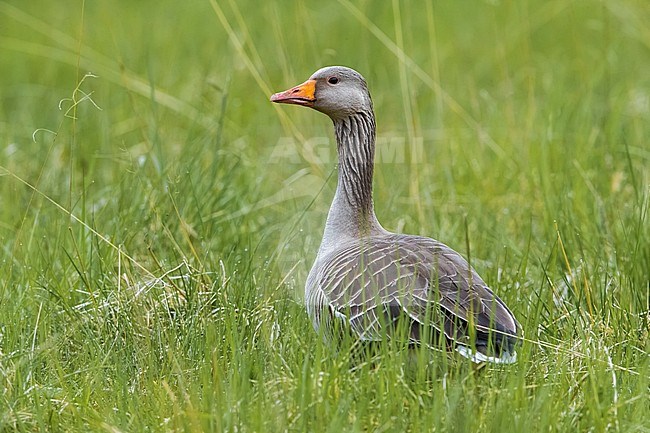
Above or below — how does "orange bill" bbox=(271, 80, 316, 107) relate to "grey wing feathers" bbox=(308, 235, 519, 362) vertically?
above

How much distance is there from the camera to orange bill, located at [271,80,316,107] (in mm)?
4781

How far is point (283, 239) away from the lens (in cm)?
538

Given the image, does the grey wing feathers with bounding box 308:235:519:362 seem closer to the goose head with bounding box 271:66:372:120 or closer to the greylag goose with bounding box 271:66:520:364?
the greylag goose with bounding box 271:66:520:364

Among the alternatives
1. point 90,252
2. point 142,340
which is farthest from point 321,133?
point 142,340

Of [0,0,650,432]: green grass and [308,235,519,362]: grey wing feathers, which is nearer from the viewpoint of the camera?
[0,0,650,432]: green grass

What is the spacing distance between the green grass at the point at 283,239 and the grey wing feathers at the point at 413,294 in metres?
0.12

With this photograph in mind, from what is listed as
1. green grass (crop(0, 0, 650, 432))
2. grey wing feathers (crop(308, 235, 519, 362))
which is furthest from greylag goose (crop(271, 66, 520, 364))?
green grass (crop(0, 0, 650, 432))

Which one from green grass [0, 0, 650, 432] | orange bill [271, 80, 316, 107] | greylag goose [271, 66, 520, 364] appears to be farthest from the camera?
orange bill [271, 80, 316, 107]

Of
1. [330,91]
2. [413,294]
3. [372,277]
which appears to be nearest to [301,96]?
[330,91]

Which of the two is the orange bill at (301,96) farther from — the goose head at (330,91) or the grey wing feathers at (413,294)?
the grey wing feathers at (413,294)

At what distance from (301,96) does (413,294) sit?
125 cm

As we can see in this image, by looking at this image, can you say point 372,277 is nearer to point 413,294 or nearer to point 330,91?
point 413,294

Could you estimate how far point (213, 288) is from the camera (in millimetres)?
4500

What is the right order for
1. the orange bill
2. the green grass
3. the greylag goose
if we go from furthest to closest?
the orange bill → the greylag goose → the green grass
